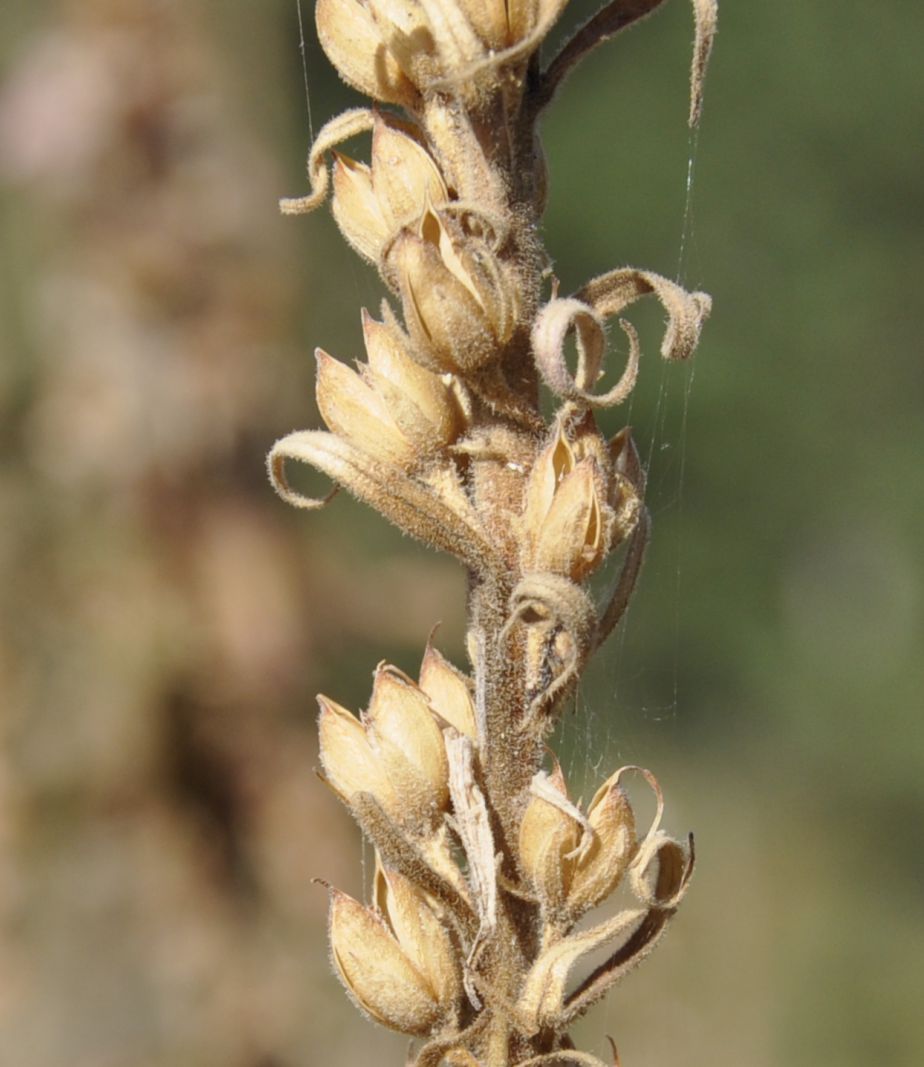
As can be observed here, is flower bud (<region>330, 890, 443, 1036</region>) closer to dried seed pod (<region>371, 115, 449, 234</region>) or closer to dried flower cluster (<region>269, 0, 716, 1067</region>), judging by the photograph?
dried flower cluster (<region>269, 0, 716, 1067</region>)

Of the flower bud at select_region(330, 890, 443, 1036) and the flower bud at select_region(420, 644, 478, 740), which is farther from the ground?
the flower bud at select_region(420, 644, 478, 740)

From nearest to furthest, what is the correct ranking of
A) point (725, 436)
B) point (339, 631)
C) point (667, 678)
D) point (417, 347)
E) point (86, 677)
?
1. point (417, 347)
2. point (86, 677)
3. point (339, 631)
4. point (667, 678)
5. point (725, 436)

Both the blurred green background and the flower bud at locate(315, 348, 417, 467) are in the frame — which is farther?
the blurred green background

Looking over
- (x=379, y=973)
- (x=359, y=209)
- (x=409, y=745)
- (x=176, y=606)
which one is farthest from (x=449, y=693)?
(x=176, y=606)

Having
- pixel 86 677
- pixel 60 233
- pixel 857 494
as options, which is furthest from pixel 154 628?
pixel 857 494

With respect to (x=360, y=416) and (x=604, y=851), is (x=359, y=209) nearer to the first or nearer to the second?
(x=360, y=416)

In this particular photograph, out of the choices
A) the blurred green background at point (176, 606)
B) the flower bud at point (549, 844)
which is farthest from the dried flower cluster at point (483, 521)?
the blurred green background at point (176, 606)

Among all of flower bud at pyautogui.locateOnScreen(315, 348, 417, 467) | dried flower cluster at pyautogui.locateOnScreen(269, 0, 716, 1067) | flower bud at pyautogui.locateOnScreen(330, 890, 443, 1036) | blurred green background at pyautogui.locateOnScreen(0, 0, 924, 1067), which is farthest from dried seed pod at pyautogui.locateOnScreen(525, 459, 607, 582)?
blurred green background at pyautogui.locateOnScreen(0, 0, 924, 1067)

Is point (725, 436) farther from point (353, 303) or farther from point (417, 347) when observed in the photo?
point (417, 347)
